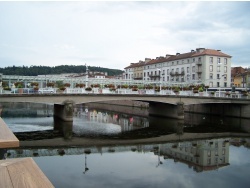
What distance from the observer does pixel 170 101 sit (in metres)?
49.2

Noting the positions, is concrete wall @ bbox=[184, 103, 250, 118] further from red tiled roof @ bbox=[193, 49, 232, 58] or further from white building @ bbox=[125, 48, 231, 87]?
red tiled roof @ bbox=[193, 49, 232, 58]

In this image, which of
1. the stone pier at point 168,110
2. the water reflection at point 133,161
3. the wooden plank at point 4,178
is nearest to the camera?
the wooden plank at point 4,178

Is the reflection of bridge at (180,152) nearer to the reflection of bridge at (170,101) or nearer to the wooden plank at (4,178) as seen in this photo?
the reflection of bridge at (170,101)

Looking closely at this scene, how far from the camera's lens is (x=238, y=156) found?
24.2 metres

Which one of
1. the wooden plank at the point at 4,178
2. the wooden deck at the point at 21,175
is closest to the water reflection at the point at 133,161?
the wooden deck at the point at 21,175

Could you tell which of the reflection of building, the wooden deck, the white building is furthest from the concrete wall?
the wooden deck

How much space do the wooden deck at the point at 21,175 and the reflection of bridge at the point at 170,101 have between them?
111ft

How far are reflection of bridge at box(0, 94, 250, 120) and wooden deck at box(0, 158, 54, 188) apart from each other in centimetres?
3390

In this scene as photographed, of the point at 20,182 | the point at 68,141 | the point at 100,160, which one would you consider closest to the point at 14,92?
the point at 68,141

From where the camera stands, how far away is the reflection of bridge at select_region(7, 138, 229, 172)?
2197cm

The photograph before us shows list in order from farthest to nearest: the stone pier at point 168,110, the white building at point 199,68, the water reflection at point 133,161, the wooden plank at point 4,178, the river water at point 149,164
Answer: the white building at point 199,68 → the stone pier at point 168,110 → the water reflection at point 133,161 → the river water at point 149,164 → the wooden plank at point 4,178

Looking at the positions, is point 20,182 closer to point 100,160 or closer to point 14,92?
point 100,160

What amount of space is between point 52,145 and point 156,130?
15413 mm

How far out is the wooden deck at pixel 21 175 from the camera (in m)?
4.75
